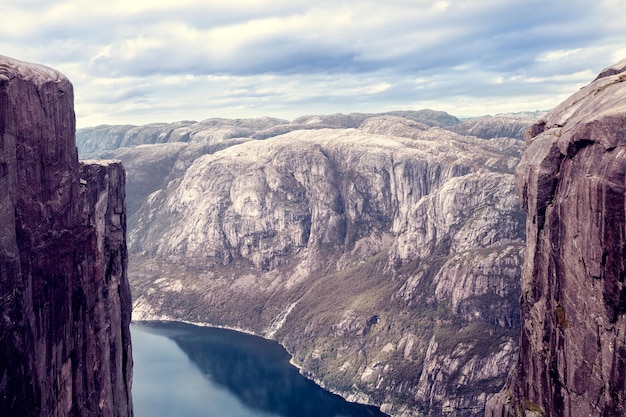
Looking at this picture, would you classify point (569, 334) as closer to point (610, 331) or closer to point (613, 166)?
point (610, 331)

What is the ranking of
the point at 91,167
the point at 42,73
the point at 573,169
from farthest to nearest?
the point at 91,167, the point at 573,169, the point at 42,73

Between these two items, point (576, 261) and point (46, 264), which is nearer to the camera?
point (46, 264)

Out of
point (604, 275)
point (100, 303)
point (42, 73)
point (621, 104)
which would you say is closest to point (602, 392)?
point (604, 275)

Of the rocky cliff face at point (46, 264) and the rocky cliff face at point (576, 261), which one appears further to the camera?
the rocky cliff face at point (576, 261)

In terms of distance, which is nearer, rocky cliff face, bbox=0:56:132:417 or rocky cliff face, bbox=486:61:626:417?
rocky cliff face, bbox=0:56:132:417

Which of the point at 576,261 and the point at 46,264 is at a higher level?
the point at 46,264
